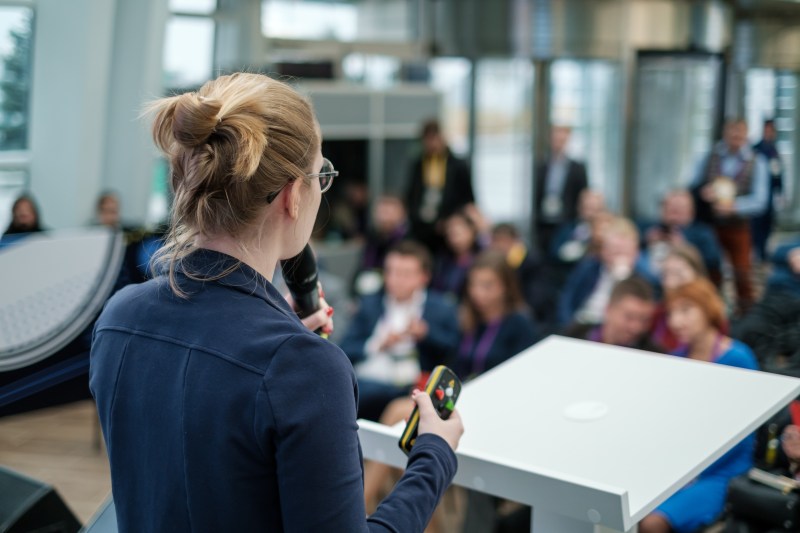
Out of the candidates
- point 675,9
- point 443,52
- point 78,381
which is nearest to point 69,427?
point 78,381

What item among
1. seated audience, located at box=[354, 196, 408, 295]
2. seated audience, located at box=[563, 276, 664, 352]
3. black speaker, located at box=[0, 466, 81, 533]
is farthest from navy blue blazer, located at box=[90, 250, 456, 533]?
seated audience, located at box=[354, 196, 408, 295]

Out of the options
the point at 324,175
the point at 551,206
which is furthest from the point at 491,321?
the point at 551,206

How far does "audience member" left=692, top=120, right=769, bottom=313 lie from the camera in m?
7.59

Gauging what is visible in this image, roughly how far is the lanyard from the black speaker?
2.20 metres

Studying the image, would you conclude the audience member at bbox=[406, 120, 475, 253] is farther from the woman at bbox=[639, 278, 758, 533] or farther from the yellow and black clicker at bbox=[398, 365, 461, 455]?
the yellow and black clicker at bbox=[398, 365, 461, 455]

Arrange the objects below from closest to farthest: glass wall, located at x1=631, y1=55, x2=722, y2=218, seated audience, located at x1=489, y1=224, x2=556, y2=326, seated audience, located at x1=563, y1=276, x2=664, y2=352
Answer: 1. seated audience, located at x1=563, y1=276, x2=664, y2=352
2. seated audience, located at x1=489, y1=224, x2=556, y2=326
3. glass wall, located at x1=631, y1=55, x2=722, y2=218

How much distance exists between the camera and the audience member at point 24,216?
491 centimetres

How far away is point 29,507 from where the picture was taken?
86.2 inches

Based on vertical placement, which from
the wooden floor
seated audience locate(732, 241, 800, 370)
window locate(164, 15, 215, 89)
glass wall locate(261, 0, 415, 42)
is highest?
glass wall locate(261, 0, 415, 42)

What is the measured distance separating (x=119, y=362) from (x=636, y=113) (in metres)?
10.2

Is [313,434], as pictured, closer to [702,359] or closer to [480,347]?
[702,359]

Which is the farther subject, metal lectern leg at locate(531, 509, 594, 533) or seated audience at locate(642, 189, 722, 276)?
seated audience at locate(642, 189, 722, 276)

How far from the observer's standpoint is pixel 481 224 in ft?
21.8

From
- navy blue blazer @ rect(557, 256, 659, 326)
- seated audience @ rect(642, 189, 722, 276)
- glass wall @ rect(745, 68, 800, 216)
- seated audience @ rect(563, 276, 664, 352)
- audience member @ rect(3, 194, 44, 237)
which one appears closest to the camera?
seated audience @ rect(563, 276, 664, 352)
